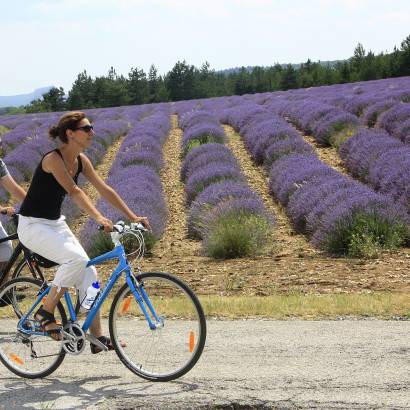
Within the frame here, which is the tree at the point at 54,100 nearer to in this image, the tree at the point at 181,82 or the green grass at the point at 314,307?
the tree at the point at 181,82

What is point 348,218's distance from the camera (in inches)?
328

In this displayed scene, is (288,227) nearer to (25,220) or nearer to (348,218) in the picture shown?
(348,218)

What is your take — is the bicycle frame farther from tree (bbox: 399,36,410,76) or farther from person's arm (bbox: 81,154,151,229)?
tree (bbox: 399,36,410,76)

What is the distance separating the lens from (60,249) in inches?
159

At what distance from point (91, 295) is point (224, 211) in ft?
17.9

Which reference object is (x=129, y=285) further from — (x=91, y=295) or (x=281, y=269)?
(x=281, y=269)

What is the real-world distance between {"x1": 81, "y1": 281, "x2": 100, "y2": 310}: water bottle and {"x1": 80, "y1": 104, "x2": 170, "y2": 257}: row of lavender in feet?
16.5

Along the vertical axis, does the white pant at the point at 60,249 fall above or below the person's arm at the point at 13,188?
below

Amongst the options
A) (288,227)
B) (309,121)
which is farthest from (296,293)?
(309,121)

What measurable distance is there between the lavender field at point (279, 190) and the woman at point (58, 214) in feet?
5.47

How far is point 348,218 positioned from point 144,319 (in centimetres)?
457

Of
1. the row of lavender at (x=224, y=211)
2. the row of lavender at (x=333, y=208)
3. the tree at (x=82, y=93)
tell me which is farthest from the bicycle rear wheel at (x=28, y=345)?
the tree at (x=82, y=93)

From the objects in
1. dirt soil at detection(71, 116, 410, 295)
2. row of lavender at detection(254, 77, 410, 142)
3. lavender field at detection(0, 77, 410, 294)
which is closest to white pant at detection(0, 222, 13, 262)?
lavender field at detection(0, 77, 410, 294)

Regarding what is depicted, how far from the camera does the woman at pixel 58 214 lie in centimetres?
397
